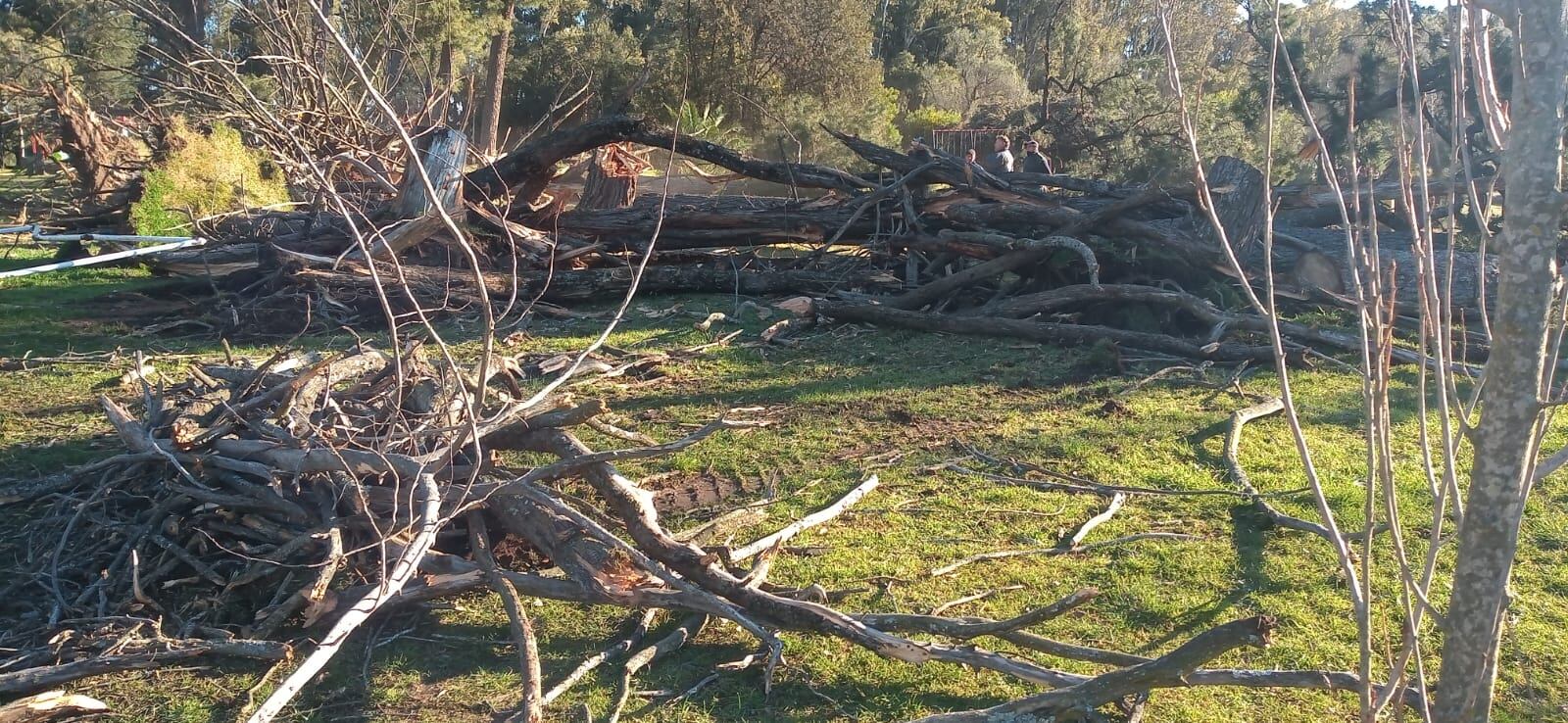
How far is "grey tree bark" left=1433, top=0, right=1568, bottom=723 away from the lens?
1.71m

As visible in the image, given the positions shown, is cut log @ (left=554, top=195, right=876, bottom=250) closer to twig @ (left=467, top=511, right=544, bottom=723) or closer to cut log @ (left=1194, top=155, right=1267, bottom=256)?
cut log @ (left=1194, top=155, right=1267, bottom=256)

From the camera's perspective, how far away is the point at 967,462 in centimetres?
571

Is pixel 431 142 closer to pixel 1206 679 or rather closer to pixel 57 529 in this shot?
pixel 57 529

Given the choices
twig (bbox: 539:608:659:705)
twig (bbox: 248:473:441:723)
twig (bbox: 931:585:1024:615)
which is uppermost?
twig (bbox: 248:473:441:723)

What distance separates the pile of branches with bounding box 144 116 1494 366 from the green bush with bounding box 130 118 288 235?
2.61m

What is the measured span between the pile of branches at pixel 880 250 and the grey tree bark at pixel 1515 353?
5.89 m

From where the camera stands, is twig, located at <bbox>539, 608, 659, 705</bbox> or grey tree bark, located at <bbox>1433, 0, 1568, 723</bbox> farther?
twig, located at <bbox>539, 608, 659, 705</bbox>

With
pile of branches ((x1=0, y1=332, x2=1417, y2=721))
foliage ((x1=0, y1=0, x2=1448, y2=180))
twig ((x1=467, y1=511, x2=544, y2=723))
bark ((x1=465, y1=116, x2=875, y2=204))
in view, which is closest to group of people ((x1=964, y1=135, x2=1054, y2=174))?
foliage ((x1=0, y1=0, x2=1448, y2=180))

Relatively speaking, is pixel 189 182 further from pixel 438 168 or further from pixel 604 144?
pixel 604 144

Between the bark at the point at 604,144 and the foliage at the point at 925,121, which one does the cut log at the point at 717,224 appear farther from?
the foliage at the point at 925,121

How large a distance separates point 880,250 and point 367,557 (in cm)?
751

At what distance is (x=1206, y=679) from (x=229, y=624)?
3.24 meters

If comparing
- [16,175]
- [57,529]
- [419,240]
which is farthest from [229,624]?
[16,175]

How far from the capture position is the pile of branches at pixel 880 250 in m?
8.66
